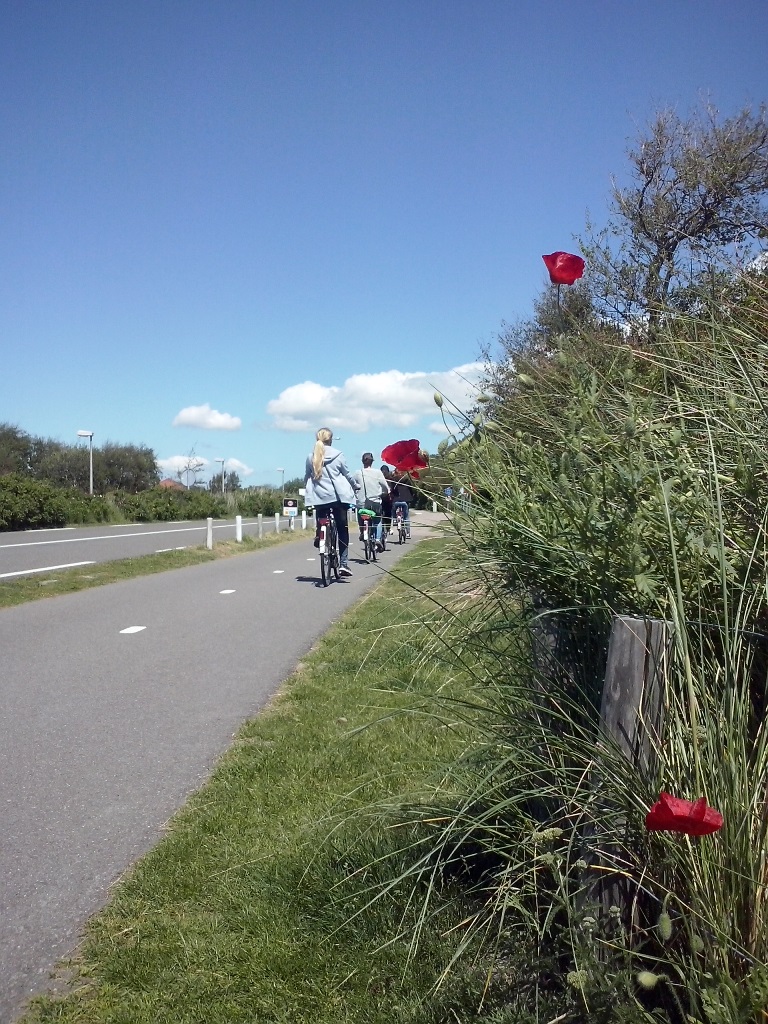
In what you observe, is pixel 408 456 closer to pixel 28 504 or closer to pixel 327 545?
pixel 327 545

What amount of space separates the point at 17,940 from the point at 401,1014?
1.34m

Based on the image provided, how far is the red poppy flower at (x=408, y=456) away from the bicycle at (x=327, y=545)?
10912 mm

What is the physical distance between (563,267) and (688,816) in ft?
6.32

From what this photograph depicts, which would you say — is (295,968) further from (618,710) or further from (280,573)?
(280,573)

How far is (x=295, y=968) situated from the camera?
108 inches

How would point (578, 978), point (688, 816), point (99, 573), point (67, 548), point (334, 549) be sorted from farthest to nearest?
point (67, 548) < point (99, 573) < point (334, 549) < point (578, 978) < point (688, 816)

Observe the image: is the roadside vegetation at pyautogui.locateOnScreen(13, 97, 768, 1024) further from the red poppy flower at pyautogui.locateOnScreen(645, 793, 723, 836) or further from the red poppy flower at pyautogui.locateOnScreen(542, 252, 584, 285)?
the red poppy flower at pyautogui.locateOnScreen(542, 252, 584, 285)

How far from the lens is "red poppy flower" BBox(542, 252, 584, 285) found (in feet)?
10.2

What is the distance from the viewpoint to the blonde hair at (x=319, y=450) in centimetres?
1293

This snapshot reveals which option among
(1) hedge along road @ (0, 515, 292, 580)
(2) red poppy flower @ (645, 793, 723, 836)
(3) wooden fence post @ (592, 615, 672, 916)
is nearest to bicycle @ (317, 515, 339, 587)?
(1) hedge along road @ (0, 515, 292, 580)

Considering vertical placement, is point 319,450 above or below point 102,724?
above

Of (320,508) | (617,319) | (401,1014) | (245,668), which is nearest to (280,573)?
(320,508)

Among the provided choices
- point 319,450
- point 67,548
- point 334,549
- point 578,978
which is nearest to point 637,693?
point 578,978

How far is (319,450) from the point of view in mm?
12938
